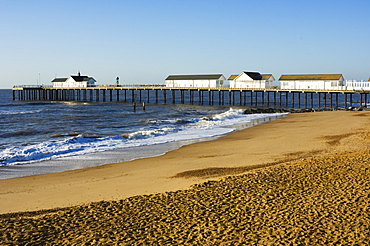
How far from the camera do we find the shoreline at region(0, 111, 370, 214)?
34.8ft

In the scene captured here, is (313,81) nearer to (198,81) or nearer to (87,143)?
(198,81)

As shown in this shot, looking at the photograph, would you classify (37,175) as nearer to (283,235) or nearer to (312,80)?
(283,235)

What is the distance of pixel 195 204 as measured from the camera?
353 inches

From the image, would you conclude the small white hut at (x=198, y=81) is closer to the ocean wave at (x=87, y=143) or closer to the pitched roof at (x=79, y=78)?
the pitched roof at (x=79, y=78)

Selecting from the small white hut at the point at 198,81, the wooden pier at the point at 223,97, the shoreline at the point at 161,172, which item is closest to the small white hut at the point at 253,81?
the wooden pier at the point at 223,97

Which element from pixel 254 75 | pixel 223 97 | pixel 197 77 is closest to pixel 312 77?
pixel 254 75

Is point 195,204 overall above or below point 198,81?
below

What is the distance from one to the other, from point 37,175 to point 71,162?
2384mm

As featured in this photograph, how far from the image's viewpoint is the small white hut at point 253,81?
182 ft

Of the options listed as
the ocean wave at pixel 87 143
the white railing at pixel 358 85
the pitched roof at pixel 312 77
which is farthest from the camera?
the pitched roof at pixel 312 77

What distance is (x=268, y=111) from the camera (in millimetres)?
44125

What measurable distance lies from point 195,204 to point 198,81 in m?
51.5

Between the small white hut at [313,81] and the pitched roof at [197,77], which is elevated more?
the pitched roof at [197,77]

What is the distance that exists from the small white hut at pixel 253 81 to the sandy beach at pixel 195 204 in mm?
41332
